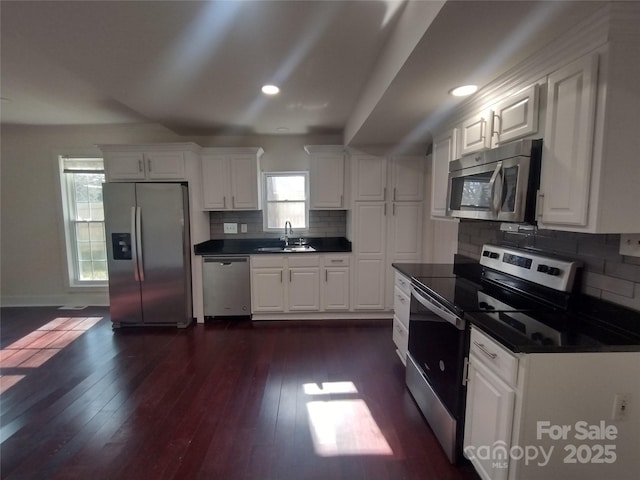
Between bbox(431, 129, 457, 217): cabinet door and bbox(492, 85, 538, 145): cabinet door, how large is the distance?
20.7 inches

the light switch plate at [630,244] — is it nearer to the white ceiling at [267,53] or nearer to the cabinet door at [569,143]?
the cabinet door at [569,143]

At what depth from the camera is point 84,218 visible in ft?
13.4

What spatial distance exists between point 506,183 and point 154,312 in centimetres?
374

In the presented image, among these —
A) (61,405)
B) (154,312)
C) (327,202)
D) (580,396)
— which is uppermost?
(327,202)

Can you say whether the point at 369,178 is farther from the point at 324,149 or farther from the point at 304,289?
the point at 304,289

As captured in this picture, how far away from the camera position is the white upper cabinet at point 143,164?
3.33m

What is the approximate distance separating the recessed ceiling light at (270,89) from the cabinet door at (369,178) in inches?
50.0

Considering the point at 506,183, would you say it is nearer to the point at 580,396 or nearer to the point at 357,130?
the point at 580,396

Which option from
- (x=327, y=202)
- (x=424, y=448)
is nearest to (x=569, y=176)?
(x=424, y=448)

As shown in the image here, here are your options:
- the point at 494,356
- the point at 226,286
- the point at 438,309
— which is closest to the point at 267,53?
the point at 438,309

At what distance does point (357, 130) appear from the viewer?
109 inches

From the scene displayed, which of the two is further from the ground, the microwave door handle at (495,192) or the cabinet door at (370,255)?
the microwave door handle at (495,192)

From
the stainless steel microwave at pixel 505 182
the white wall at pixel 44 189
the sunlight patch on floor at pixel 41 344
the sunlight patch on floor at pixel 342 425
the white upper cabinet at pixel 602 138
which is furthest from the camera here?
the white wall at pixel 44 189

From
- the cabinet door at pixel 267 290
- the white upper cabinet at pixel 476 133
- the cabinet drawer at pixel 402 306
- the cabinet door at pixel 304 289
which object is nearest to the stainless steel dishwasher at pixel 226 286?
the cabinet door at pixel 267 290
